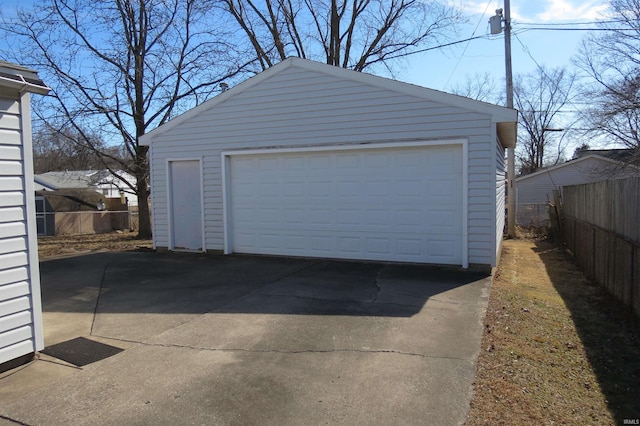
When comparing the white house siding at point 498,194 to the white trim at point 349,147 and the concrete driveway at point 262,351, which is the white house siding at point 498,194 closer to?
the white trim at point 349,147

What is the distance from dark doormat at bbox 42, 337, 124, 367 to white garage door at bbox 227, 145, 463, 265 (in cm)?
541

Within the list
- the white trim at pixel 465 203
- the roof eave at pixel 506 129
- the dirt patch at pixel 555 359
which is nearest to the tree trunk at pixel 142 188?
the roof eave at pixel 506 129

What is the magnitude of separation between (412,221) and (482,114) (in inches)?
91.8

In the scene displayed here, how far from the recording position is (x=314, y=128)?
30.5 feet

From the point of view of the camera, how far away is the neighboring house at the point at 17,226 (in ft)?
12.7

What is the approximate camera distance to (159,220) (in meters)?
11.2

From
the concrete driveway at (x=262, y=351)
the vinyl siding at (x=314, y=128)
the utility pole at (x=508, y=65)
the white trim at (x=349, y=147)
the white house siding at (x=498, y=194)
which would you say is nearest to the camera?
the concrete driveway at (x=262, y=351)

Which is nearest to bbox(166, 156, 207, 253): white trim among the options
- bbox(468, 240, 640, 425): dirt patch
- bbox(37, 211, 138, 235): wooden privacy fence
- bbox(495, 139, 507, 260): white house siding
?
bbox(495, 139, 507, 260): white house siding

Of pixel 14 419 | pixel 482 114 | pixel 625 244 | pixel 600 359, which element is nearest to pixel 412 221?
pixel 482 114

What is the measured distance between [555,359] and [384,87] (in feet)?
19.1

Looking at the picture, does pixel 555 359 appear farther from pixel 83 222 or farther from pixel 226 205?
pixel 83 222

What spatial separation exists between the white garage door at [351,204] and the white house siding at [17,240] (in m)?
5.88

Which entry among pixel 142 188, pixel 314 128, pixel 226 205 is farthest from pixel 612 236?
pixel 142 188

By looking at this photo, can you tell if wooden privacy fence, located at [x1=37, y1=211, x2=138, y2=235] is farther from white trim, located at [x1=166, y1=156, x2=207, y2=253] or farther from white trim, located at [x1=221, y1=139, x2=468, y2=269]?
white trim, located at [x1=221, y1=139, x2=468, y2=269]
